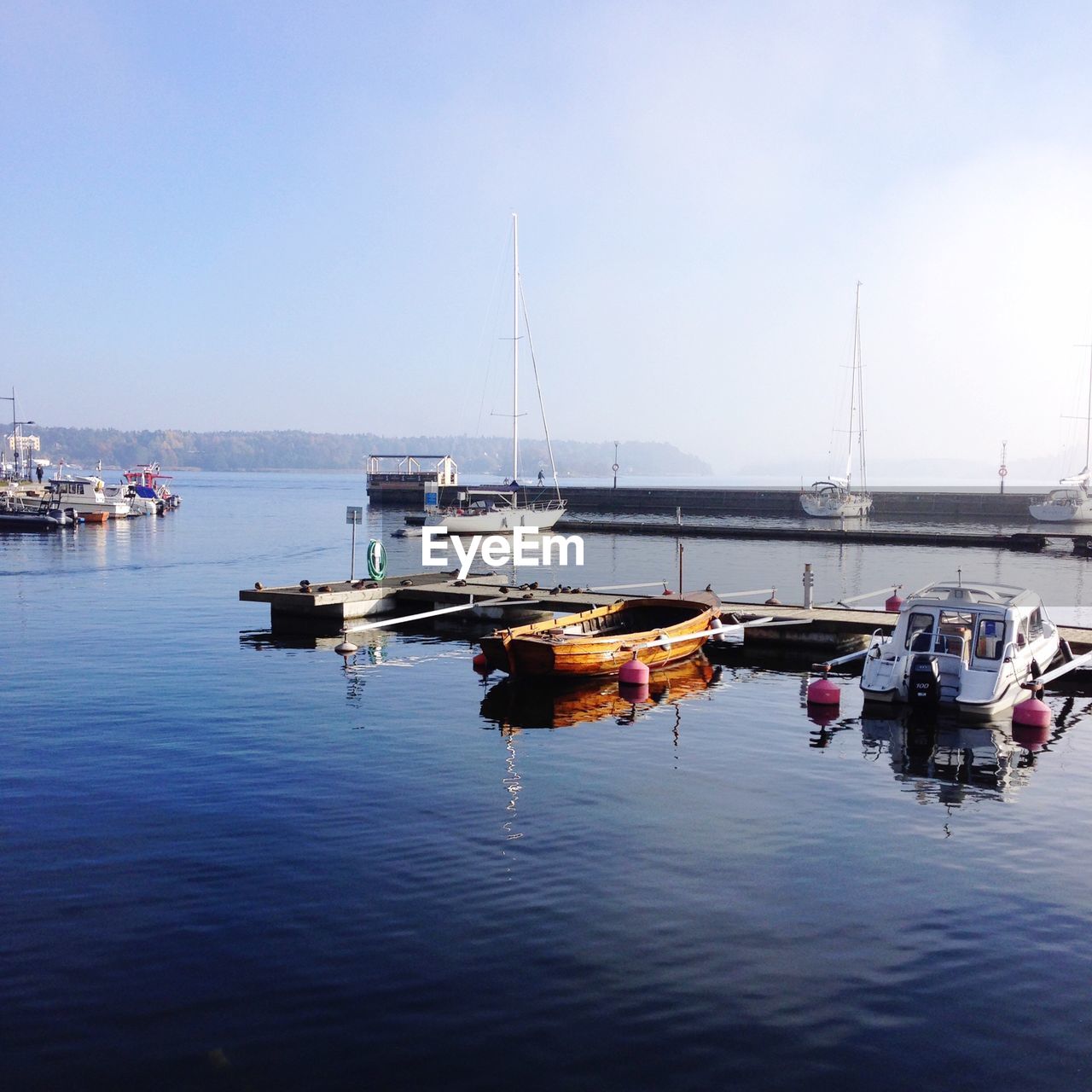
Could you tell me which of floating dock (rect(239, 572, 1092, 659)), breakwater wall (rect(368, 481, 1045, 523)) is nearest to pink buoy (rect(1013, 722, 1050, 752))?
floating dock (rect(239, 572, 1092, 659))

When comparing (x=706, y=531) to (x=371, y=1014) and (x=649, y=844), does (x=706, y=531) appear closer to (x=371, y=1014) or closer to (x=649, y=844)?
(x=649, y=844)

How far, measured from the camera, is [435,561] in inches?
2810

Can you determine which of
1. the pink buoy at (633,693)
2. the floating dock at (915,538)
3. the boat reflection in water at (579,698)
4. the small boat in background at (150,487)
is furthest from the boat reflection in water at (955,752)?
the small boat in background at (150,487)

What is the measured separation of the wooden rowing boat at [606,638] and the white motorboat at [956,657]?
251 inches

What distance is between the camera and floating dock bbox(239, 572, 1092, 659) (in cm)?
3266

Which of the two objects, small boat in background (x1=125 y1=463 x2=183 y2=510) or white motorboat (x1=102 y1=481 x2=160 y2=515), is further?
small boat in background (x1=125 y1=463 x2=183 y2=510)

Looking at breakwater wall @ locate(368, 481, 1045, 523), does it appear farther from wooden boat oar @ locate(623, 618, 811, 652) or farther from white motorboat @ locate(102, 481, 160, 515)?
wooden boat oar @ locate(623, 618, 811, 652)

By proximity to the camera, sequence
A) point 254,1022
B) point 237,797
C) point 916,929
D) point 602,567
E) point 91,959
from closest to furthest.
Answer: point 254,1022, point 91,959, point 916,929, point 237,797, point 602,567

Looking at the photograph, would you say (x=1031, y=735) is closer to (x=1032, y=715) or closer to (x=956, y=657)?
(x=1032, y=715)

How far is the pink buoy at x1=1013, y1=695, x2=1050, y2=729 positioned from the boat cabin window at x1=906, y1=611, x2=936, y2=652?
2321 mm

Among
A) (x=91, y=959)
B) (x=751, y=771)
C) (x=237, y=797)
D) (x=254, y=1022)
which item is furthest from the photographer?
(x=751, y=771)

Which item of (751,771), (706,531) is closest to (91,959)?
(751,771)

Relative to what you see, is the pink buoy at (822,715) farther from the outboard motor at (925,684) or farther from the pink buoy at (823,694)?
the outboard motor at (925,684)

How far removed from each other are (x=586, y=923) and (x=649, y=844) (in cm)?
296
